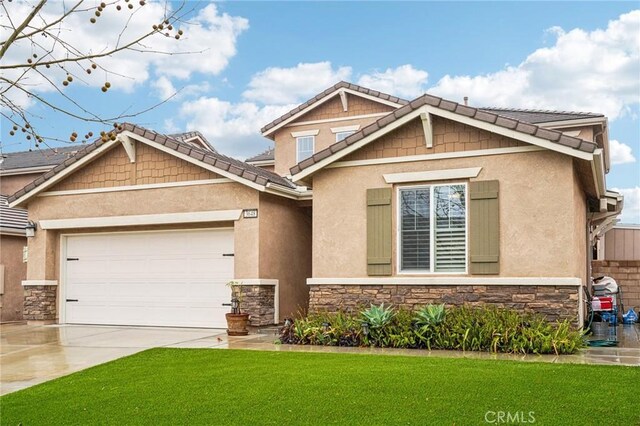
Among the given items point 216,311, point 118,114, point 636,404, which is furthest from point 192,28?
point 216,311

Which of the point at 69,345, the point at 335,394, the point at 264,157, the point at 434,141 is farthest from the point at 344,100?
the point at 335,394

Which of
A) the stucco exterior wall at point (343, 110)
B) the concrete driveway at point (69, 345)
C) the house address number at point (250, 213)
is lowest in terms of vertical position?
the concrete driveway at point (69, 345)

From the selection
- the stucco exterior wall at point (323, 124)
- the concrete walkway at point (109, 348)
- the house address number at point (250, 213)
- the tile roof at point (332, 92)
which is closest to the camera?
the concrete walkway at point (109, 348)

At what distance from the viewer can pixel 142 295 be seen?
15625 millimetres

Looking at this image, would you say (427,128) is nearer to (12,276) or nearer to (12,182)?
(12,276)

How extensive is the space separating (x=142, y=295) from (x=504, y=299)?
27.5 ft

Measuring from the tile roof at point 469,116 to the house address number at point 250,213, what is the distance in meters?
1.56

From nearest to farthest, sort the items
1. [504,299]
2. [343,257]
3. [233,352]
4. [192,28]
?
[192,28] < [233,352] < [504,299] < [343,257]

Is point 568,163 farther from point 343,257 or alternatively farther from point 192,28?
point 192,28

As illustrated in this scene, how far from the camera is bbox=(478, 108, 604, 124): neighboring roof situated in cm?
1822

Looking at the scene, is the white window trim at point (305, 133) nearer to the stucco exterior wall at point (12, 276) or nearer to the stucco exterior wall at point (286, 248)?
the stucco exterior wall at point (286, 248)

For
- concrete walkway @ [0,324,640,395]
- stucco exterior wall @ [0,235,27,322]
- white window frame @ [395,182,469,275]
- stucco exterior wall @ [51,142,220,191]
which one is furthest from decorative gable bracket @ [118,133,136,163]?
white window frame @ [395,182,469,275]

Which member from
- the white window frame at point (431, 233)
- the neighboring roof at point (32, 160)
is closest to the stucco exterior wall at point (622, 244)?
the white window frame at point (431, 233)

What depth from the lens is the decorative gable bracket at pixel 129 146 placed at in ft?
50.1
